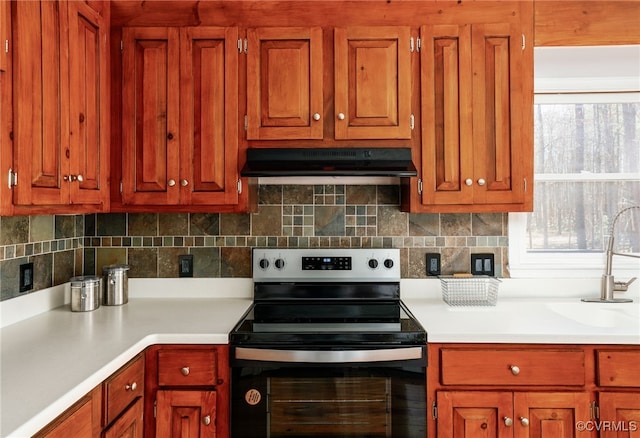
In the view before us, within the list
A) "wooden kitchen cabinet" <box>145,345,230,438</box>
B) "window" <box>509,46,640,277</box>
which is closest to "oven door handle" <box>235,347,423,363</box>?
"wooden kitchen cabinet" <box>145,345,230,438</box>

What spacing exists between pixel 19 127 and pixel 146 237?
105 cm

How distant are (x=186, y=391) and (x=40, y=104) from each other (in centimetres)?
114

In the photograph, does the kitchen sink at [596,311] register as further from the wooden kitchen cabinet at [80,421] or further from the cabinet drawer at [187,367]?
the wooden kitchen cabinet at [80,421]

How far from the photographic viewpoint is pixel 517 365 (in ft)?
5.67

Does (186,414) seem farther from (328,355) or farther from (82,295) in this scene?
(82,295)

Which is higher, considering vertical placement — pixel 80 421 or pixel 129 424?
pixel 80 421

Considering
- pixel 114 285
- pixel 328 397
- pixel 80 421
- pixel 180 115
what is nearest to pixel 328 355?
pixel 328 397

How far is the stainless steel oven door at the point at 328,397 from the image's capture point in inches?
67.8

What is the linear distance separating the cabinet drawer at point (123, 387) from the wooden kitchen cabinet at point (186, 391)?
0.06 metres

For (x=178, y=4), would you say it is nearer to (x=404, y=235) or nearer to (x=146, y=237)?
(x=146, y=237)

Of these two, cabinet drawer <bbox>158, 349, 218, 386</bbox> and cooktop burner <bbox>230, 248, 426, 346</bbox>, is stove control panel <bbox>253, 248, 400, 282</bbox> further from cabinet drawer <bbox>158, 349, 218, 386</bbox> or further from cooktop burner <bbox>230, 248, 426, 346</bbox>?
cabinet drawer <bbox>158, 349, 218, 386</bbox>

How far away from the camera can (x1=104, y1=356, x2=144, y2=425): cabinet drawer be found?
142 cm

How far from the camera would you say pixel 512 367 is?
5.65 feet

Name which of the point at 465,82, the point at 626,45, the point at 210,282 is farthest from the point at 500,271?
the point at 210,282
